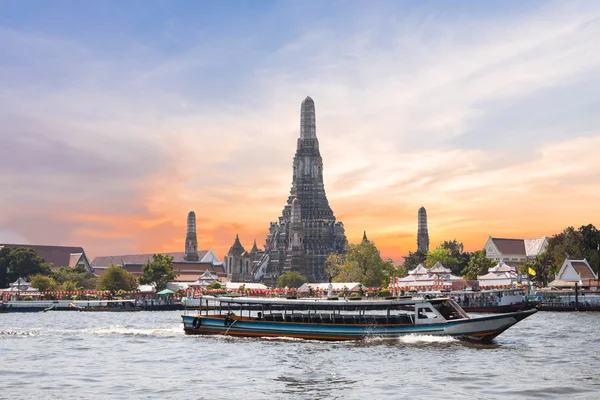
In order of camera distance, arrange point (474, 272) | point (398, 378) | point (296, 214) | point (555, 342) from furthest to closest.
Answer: point (296, 214) < point (474, 272) < point (555, 342) < point (398, 378)

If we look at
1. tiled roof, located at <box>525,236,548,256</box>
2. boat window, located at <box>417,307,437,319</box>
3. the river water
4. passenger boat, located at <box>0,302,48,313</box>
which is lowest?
the river water

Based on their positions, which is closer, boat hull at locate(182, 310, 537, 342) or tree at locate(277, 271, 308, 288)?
boat hull at locate(182, 310, 537, 342)

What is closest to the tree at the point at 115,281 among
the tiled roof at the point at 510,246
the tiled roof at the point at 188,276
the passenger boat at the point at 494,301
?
the tiled roof at the point at 188,276

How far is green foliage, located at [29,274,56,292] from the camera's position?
4911 inches

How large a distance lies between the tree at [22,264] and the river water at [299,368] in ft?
290

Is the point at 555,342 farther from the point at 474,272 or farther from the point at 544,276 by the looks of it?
the point at 474,272

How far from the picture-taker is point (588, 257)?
112812mm

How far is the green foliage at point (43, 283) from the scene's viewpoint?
125 m

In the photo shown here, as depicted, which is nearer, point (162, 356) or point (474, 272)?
point (162, 356)

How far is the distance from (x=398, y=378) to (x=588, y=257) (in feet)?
294

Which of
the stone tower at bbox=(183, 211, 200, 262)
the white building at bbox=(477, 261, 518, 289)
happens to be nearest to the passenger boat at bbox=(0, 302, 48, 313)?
the white building at bbox=(477, 261, 518, 289)

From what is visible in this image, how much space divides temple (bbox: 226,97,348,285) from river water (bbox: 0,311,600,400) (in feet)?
380

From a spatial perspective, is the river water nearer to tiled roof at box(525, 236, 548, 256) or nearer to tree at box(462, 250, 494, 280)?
tree at box(462, 250, 494, 280)

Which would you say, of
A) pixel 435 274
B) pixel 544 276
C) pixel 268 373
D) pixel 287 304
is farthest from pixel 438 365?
pixel 544 276
